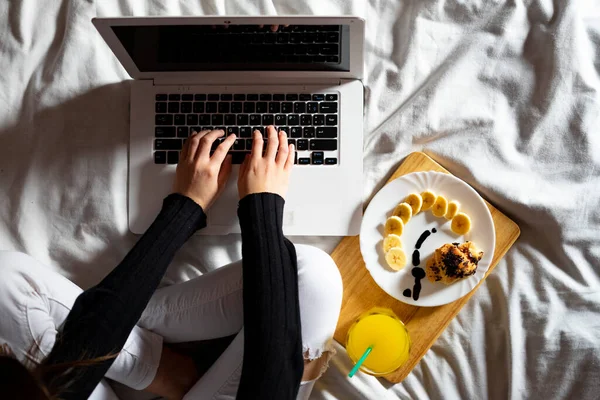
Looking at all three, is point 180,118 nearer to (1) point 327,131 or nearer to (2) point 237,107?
(2) point 237,107

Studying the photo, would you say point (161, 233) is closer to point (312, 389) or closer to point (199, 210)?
point (199, 210)

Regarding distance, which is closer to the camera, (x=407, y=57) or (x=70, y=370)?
(x=70, y=370)

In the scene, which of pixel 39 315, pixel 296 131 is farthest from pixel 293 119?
pixel 39 315

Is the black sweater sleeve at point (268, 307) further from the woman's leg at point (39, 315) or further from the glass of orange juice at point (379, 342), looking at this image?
the woman's leg at point (39, 315)

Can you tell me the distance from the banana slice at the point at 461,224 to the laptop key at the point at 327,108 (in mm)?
245

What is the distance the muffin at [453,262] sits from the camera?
0.81 metres

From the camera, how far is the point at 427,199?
847mm

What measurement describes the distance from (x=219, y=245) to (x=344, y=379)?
289mm

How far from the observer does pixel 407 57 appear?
0.91 metres

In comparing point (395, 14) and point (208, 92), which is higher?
point (395, 14)

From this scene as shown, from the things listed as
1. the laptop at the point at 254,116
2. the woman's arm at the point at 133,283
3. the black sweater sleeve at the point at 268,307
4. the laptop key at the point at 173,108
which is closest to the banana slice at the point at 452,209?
the laptop at the point at 254,116

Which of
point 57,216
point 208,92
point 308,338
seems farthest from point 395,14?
point 57,216

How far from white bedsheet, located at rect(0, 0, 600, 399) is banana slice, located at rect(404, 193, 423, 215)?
7cm

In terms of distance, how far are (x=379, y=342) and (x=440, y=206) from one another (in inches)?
8.7
